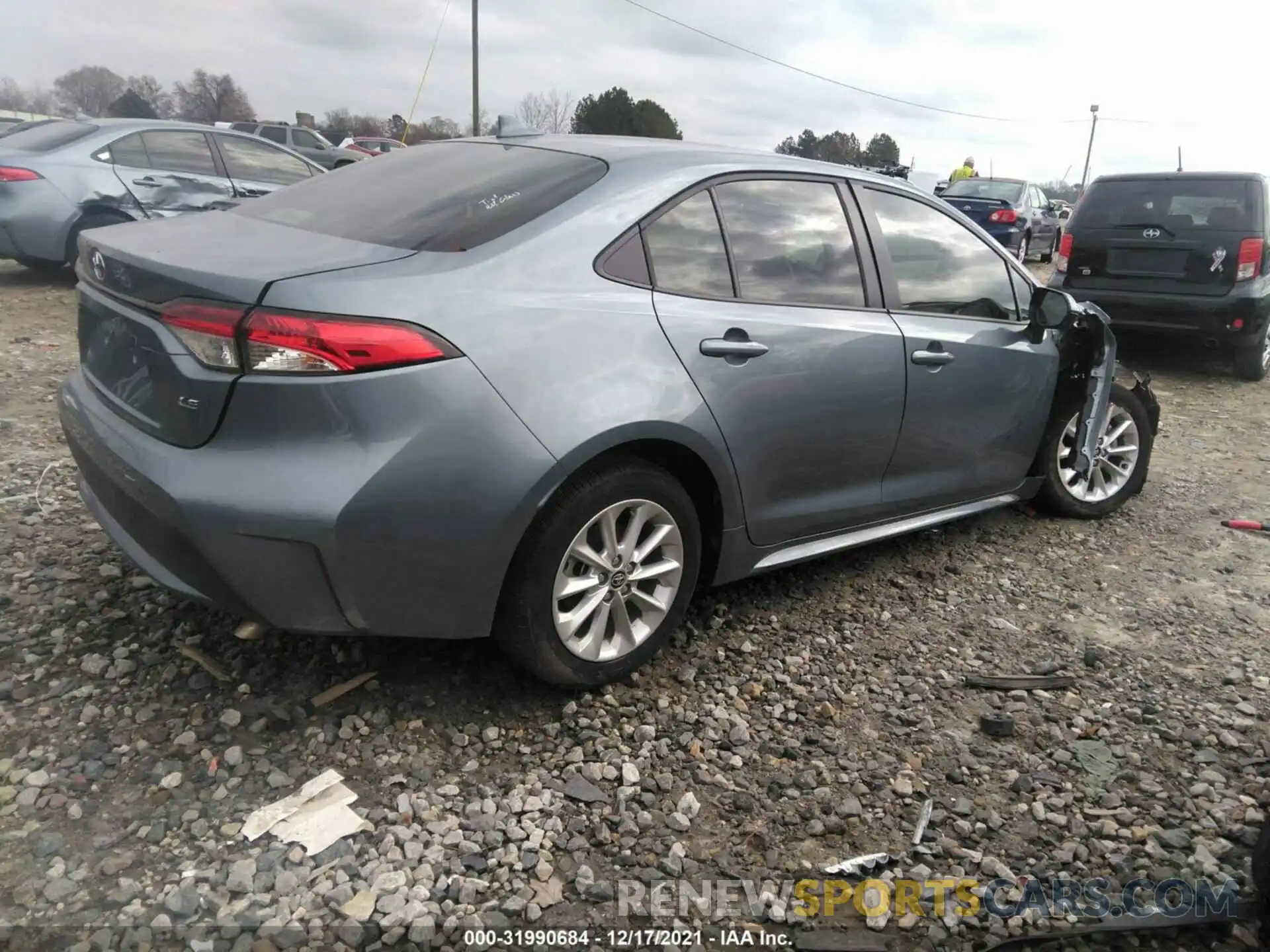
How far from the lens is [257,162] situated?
8766 mm

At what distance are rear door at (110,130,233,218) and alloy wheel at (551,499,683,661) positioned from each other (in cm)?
644

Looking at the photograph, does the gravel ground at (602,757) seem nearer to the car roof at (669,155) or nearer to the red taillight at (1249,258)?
the car roof at (669,155)

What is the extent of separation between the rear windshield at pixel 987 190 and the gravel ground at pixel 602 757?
1385 cm

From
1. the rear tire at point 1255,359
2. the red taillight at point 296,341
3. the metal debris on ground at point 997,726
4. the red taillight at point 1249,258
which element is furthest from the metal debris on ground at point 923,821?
the rear tire at point 1255,359

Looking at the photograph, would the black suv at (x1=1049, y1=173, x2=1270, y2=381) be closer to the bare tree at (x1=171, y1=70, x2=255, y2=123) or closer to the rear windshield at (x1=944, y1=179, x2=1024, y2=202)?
the rear windshield at (x1=944, y1=179, x2=1024, y2=202)

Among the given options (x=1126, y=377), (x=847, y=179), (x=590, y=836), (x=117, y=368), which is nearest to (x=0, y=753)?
(x=117, y=368)

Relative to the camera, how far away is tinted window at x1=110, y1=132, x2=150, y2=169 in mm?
7891

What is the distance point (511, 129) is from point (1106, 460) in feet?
10.7

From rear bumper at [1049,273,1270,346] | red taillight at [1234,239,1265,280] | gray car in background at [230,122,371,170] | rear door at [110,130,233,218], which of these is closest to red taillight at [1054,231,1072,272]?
rear bumper at [1049,273,1270,346]

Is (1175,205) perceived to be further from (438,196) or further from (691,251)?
(438,196)

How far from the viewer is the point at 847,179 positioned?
11.3 feet

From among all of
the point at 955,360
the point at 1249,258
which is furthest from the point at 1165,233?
the point at 955,360

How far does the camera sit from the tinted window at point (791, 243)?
3031 mm

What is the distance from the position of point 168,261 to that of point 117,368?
0.35 metres
